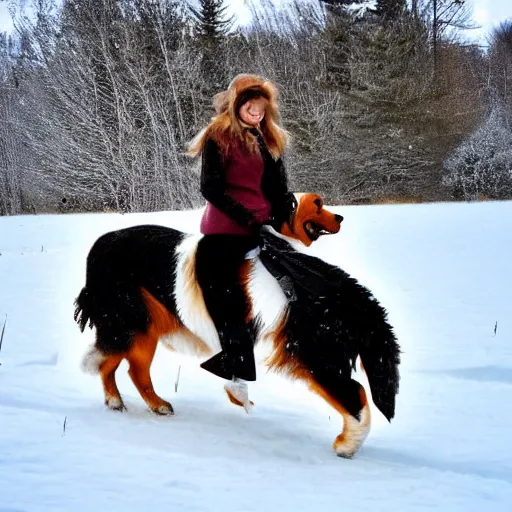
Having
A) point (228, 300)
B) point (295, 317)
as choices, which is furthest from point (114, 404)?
point (295, 317)

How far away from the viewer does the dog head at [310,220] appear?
2.66 metres

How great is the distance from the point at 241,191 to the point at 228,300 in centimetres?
50

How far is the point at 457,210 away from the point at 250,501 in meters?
10.9

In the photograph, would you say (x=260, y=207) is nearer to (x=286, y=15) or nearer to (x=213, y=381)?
(x=213, y=381)

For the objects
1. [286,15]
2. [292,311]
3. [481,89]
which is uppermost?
[286,15]

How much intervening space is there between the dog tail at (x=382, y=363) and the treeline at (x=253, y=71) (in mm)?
15239

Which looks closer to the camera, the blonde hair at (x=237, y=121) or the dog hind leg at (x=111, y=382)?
the blonde hair at (x=237, y=121)

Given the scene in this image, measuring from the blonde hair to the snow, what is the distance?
2.01 feet

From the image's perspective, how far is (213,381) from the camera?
360 centimetres

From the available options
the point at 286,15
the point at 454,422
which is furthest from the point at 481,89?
the point at 454,422

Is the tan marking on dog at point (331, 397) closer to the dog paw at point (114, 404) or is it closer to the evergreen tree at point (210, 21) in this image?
the dog paw at point (114, 404)

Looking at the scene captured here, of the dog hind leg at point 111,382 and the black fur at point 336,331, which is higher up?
the black fur at point 336,331

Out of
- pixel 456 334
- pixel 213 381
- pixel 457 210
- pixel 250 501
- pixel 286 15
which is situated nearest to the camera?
pixel 250 501

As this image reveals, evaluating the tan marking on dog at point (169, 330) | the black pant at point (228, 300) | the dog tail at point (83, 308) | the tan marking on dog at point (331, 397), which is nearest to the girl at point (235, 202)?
the black pant at point (228, 300)
